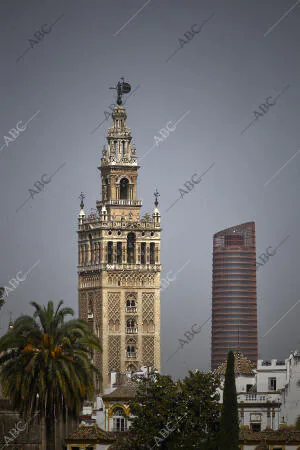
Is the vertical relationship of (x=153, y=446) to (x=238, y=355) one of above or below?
below

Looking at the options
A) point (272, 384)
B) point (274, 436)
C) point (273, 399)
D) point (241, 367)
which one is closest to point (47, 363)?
point (274, 436)

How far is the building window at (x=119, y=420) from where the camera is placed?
482 ft

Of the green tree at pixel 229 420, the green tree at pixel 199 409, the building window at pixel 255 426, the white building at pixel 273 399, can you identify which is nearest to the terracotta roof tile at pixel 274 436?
the green tree at pixel 199 409

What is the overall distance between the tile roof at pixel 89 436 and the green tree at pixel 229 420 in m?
18.2

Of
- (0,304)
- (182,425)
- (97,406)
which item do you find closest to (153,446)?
(182,425)

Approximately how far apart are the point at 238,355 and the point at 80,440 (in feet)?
149

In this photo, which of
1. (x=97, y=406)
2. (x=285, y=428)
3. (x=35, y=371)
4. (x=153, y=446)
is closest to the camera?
(x=35, y=371)

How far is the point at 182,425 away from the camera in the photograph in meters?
129

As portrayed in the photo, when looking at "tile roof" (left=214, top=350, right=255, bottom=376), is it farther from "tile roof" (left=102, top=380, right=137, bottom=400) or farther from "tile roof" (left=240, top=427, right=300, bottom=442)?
"tile roof" (left=240, top=427, right=300, bottom=442)

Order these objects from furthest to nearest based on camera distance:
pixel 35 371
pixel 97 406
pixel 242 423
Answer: pixel 97 406 < pixel 242 423 < pixel 35 371

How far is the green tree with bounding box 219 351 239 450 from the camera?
114125 millimetres

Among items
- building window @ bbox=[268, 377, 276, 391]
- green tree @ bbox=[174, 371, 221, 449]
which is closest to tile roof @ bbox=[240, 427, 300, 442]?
green tree @ bbox=[174, 371, 221, 449]

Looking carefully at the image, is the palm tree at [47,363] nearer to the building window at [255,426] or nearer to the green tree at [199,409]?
the green tree at [199,409]

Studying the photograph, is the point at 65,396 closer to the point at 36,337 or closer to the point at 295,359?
the point at 36,337
